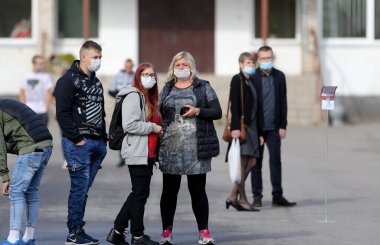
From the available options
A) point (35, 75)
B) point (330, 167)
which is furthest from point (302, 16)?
point (35, 75)

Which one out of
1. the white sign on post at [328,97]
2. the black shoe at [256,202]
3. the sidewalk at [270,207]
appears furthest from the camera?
the black shoe at [256,202]

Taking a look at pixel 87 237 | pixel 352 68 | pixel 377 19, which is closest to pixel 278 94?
pixel 87 237

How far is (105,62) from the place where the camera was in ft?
85.4

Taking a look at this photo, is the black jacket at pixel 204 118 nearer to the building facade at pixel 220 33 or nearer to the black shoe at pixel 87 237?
the black shoe at pixel 87 237

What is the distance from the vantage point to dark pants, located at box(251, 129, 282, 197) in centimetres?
1343

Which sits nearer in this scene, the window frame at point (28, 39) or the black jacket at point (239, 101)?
the black jacket at point (239, 101)

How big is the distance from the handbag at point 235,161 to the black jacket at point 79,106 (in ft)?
7.74

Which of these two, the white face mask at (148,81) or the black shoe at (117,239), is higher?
the white face mask at (148,81)

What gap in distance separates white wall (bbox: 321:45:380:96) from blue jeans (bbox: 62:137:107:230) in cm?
1570

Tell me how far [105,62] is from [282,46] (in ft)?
13.6

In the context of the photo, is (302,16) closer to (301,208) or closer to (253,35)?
(253,35)

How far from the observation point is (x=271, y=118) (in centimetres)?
1348

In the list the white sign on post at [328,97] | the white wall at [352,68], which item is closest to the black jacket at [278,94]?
the white sign on post at [328,97]

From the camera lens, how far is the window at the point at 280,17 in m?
26.6
